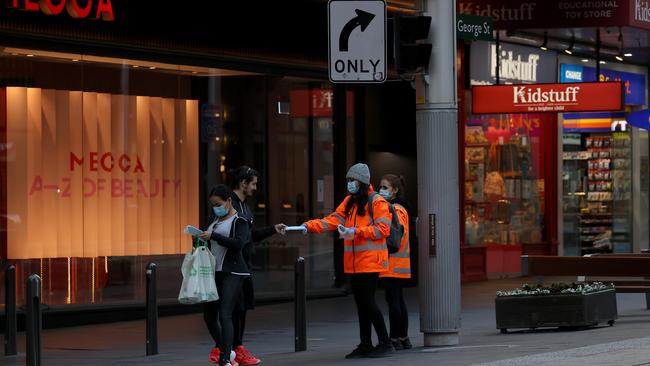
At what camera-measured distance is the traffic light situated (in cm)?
1364

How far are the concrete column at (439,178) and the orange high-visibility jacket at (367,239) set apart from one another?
662 mm

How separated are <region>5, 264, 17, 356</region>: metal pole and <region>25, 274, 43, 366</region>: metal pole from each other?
4.68 feet

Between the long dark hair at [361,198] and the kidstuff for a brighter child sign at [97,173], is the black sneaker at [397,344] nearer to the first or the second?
the long dark hair at [361,198]

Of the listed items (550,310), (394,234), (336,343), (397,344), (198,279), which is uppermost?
(394,234)

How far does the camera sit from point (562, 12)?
2208 cm

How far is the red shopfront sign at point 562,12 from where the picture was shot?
2169 centimetres

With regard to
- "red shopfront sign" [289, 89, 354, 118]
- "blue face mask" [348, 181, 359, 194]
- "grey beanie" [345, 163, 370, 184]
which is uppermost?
"red shopfront sign" [289, 89, 354, 118]

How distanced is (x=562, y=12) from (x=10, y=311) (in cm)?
1109

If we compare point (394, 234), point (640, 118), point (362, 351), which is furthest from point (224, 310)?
point (640, 118)

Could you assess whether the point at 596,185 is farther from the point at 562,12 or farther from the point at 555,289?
the point at 555,289

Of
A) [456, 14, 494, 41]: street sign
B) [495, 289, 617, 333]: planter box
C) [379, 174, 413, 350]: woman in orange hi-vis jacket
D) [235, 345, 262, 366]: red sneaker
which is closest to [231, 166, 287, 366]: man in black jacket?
[235, 345, 262, 366]: red sneaker

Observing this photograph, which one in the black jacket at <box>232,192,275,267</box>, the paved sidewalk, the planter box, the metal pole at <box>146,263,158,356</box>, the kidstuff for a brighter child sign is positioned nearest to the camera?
the paved sidewalk

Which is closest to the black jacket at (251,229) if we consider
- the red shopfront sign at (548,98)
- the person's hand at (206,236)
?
the person's hand at (206,236)

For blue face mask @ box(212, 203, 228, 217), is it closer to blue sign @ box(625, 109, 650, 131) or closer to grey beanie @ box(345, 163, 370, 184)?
grey beanie @ box(345, 163, 370, 184)
